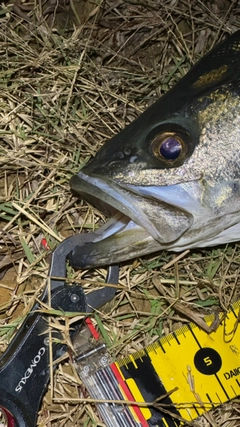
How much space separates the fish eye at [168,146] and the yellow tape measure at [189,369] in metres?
0.90

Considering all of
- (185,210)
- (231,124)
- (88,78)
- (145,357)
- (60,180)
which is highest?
(88,78)

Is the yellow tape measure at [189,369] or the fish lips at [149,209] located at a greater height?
the fish lips at [149,209]

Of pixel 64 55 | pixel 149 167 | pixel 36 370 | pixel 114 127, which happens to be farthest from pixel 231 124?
pixel 36 370

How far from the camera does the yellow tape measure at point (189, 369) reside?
97.2 inches

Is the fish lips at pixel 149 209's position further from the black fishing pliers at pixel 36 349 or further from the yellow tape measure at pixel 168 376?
the yellow tape measure at pixel 168 376

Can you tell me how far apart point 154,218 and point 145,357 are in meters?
0.77

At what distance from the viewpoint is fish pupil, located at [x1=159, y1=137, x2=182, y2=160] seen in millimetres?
2031


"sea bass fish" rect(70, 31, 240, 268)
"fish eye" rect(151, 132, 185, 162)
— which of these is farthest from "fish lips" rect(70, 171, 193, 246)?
"fish eye" rect(151, 132, 185, 162)

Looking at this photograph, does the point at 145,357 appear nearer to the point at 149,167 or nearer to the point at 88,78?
the point at 149,167

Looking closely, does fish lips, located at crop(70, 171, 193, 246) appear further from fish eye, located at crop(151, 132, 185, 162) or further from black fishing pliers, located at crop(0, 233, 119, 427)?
black fishing pliers, located at crop(0, 233, 119, 427)

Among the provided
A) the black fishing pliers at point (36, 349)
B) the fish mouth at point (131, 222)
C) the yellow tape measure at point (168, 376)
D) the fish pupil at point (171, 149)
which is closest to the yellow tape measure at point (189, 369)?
the yellow tape measure at point (168, 376)

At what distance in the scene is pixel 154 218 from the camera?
6.79 ft

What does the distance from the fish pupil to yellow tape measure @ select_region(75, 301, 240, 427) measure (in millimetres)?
900

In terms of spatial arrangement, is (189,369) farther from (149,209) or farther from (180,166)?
(180,166)
